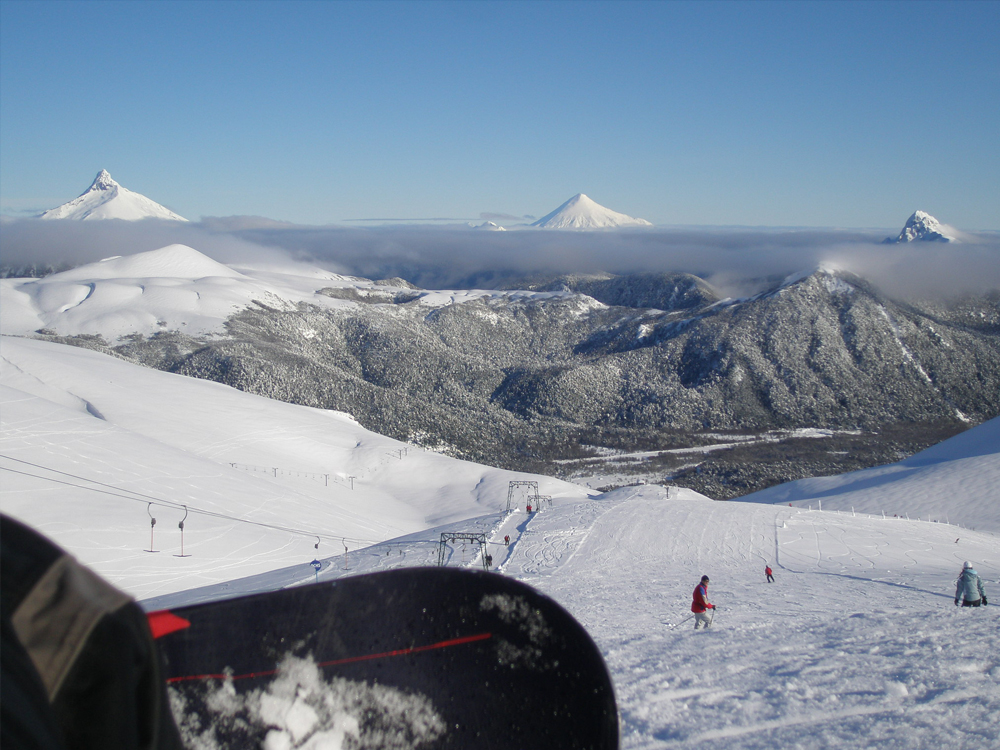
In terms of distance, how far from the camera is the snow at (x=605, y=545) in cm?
713

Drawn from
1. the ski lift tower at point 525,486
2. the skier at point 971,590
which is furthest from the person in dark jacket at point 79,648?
the ski lift tower at point 525,486

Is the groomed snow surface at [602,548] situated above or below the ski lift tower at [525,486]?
above

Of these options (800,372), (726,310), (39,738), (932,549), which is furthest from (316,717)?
(726,310)

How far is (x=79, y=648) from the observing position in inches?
62.1

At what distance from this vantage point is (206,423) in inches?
1619

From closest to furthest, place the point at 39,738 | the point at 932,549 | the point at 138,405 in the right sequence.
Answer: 1. the point at 39,738
2. the point at 932,549
3. the point at 138,405

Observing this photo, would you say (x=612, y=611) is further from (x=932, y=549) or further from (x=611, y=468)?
(x=611, y=468)

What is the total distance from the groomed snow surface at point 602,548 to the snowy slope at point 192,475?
12 cm

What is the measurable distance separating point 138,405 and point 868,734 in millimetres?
42315

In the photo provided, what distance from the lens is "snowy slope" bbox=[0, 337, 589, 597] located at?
69.6 feet

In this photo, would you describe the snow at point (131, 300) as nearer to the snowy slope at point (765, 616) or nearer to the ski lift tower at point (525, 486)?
the ski lift tower at point (525, 486)

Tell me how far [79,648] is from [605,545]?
2375cm

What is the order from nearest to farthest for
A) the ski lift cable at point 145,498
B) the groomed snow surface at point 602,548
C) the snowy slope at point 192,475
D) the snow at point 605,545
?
the snow at point 605,545 → the groomed snow surface at point 602,548 → the snowy slope at point 192,475 → the ski lift cable at point 145,498

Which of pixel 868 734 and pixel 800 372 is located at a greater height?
pixel 868 734
